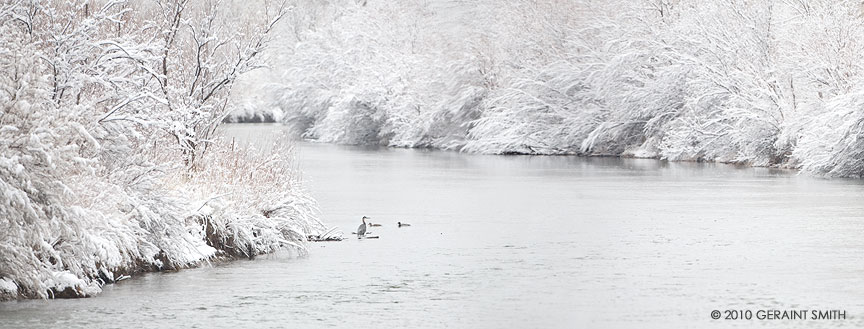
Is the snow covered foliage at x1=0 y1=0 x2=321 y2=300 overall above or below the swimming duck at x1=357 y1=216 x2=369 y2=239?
above

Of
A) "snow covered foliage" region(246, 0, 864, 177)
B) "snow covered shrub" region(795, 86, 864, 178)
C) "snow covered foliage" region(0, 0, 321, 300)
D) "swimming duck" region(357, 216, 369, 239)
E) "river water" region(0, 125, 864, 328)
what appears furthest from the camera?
"snow covered foliage" region(246, 0, 864, 177)

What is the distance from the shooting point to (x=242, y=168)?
18609 mm

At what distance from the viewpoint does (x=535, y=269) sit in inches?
647

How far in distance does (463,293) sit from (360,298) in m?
1.21

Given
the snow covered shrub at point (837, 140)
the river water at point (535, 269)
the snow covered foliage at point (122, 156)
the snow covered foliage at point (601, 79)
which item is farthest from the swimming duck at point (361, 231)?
the snow covered foliage at point (601, 79)

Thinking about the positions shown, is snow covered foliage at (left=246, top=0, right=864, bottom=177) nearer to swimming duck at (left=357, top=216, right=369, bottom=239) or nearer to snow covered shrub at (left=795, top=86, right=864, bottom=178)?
snow covered shrub at (left=795, top=86, right=864, bottom=178)

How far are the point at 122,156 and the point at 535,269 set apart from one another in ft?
17.3

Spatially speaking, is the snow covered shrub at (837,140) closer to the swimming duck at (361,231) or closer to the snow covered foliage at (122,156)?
the swimming duck at (361,231)

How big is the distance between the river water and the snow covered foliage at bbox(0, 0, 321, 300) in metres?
0.42

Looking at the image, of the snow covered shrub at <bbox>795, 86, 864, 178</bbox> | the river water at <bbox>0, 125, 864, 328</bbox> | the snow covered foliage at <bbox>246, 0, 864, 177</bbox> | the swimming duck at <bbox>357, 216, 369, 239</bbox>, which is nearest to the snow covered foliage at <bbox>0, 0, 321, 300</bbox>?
the river water at <bbox>0, 125, 864, 328</bbox>

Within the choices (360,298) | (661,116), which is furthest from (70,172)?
(661,116)

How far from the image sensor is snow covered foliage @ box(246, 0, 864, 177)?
37.2m

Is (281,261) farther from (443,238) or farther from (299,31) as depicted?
(299,31)

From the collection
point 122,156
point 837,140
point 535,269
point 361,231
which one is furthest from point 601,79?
point 122,156
